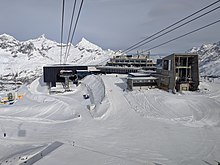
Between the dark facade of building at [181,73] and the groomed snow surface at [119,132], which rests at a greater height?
the dark facade of building at [181,73]

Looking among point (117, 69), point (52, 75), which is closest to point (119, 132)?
point (52, 75)

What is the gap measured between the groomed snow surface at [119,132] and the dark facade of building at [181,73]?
1.86m

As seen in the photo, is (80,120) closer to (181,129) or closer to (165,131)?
(165,131)

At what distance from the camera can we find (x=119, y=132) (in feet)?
33.4

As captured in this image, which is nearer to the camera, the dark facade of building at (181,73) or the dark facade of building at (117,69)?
the dark facade of building at (181,73)

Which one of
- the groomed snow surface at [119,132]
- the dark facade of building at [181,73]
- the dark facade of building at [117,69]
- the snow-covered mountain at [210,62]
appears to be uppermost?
the snow-covered mountain at [210,62]

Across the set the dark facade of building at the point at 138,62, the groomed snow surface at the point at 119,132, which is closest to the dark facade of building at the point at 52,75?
the dark facade of building at the point at 138,62

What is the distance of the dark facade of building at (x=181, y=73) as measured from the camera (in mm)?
18072

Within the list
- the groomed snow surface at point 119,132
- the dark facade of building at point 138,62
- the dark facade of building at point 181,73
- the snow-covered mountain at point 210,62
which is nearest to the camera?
the groomed snow surface at point 119,132

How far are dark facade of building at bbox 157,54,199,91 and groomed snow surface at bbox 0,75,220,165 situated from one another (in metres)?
1.86

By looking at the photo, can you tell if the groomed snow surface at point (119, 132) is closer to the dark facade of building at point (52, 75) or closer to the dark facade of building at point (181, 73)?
the dark facade of building at point (181, 73)

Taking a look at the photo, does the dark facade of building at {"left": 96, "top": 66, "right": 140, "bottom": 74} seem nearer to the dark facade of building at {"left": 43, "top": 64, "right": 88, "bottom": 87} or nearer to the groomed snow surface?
the dark facade of building at {"left": 43, "top": 64, "right": 88, "bottom": 87}

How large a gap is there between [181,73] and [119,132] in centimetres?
1309

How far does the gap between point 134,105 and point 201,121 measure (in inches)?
222
